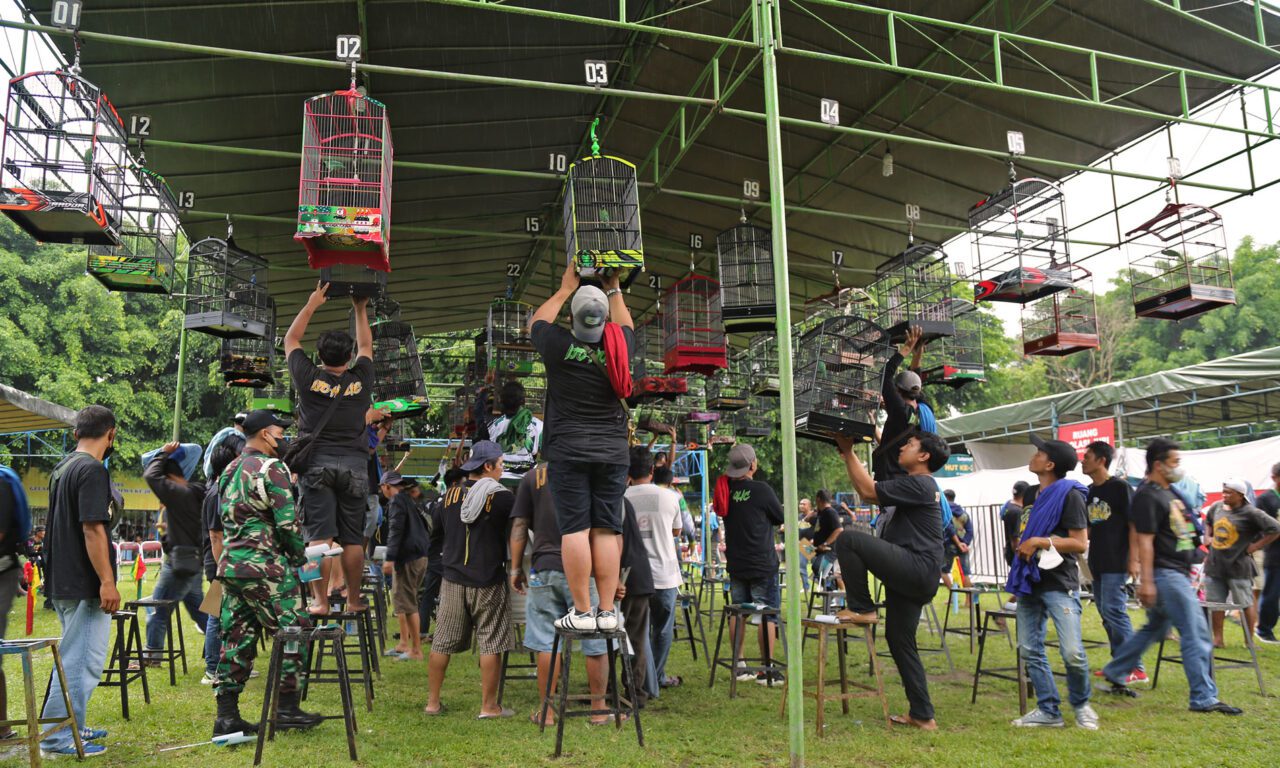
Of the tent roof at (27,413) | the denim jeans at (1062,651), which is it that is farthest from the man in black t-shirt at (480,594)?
the tent roof at (27,413)

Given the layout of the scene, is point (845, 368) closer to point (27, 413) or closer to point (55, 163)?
point (55, 163)

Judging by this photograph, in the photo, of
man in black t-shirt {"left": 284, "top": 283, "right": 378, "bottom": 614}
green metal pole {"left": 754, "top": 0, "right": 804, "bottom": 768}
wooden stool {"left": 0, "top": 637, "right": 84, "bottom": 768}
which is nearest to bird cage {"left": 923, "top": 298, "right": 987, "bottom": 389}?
green metal pole {"left": 754, "top": 0, "right": 804, "bottom": 768}

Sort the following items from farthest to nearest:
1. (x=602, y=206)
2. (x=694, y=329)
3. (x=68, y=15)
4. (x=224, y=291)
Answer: (x=694, y=329), (x=224, y=291), (x=602, y=206), (x=68, y=15)

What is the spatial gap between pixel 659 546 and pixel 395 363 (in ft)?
20.2

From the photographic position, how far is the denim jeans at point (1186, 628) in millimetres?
6230

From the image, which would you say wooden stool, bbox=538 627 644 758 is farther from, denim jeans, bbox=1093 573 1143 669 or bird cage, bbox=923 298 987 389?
bird cage, bbox=923 298 987 389

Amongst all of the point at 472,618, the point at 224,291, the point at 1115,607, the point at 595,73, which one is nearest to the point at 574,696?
the point at 472,618

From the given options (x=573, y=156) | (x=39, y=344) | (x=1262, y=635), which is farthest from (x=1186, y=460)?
(x=39, y=344)

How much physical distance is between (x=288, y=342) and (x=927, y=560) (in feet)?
15.6

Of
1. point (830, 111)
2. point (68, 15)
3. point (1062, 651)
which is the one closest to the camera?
point (1062, 651)

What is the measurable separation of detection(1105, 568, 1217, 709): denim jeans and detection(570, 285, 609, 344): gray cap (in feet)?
12.3

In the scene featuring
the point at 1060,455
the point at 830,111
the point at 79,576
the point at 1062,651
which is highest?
the point at 830,111

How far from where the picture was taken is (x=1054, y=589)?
5.79m

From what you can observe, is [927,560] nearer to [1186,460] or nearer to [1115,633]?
[1115,633]
